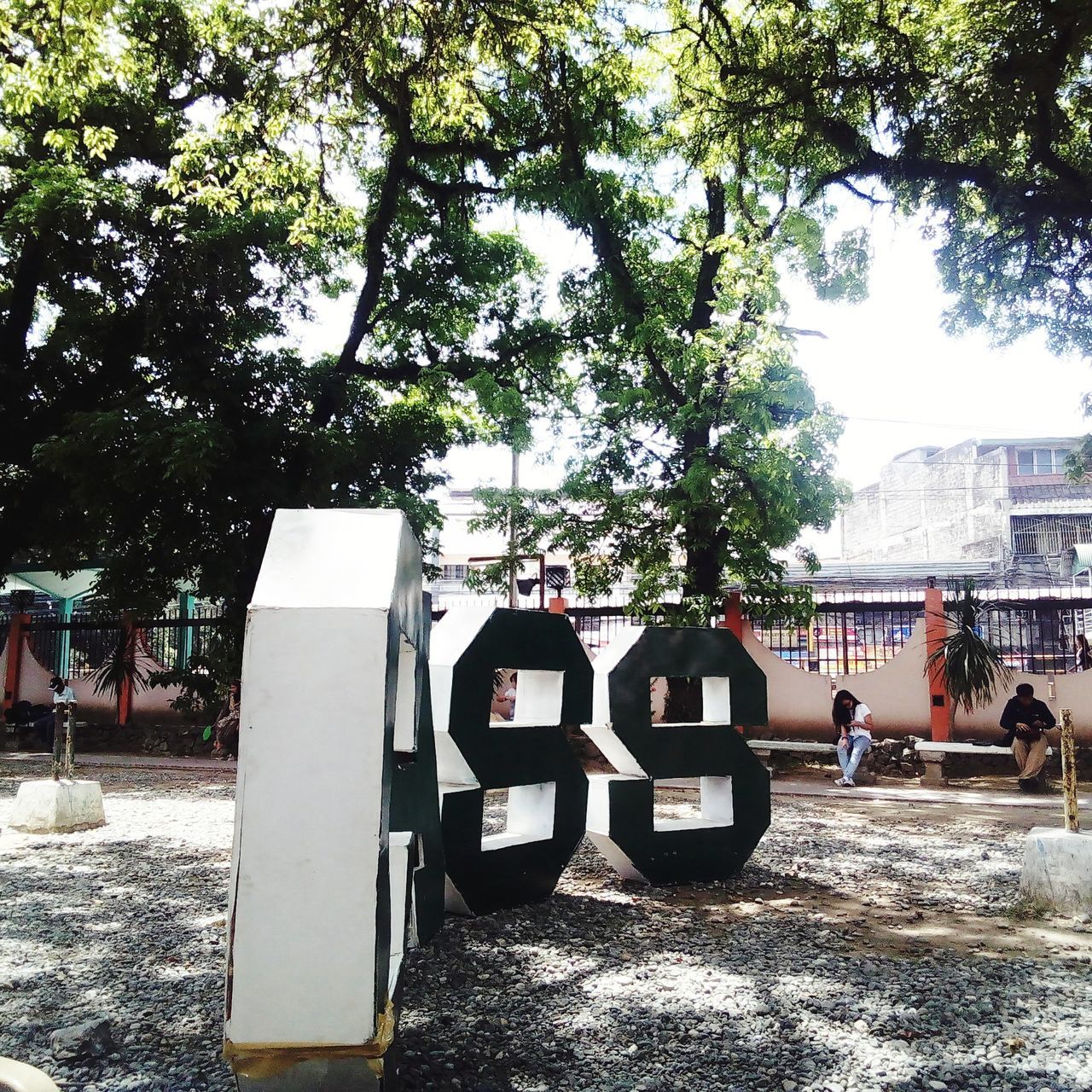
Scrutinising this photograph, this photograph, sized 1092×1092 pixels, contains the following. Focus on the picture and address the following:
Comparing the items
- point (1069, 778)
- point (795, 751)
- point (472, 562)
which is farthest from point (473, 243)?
point (1069, 778)

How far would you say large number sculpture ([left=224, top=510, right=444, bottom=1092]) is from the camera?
9.11 ft

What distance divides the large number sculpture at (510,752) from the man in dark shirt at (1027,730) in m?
7.17

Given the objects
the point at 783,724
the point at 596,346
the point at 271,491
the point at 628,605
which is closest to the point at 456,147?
the point at 596,346

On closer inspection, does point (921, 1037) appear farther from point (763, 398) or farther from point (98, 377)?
point (98, 377)

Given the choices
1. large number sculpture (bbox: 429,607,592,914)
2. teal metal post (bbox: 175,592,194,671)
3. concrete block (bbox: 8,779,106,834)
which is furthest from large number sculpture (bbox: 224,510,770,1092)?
teal metal post (bbox: 175,592,194,671)

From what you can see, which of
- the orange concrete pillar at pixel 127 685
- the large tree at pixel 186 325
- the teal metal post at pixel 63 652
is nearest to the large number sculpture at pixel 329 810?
the large tree at pixel 186 325

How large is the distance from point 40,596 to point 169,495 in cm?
1505

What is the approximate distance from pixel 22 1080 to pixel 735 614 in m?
12.5

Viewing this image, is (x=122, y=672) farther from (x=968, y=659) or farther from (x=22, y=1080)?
(x=22, y=1080)

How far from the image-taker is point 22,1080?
166 cm

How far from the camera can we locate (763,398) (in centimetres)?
1094

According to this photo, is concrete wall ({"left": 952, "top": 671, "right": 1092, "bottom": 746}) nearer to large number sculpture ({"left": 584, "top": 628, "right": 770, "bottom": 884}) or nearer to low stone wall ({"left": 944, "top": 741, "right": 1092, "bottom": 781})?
low stone wall ({"left": 944, "top": 741, "right": 1092, "bottom": 781})

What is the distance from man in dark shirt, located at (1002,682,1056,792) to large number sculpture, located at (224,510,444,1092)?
9.95 meters

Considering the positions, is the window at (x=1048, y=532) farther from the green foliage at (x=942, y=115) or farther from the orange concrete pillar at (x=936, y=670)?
the green foliage at (x=942, y=115)
